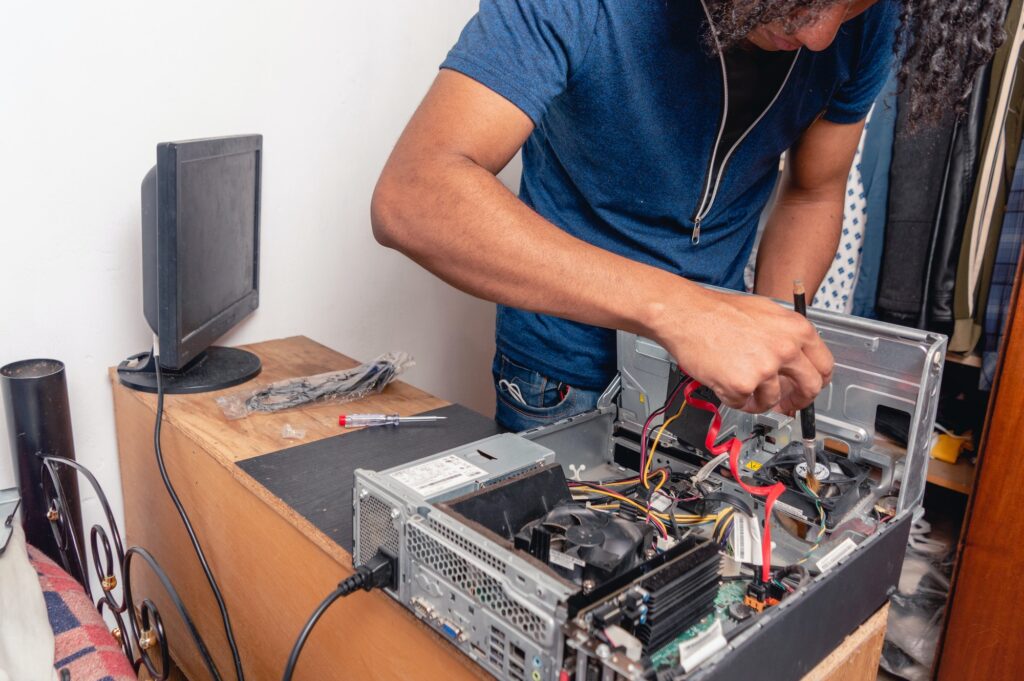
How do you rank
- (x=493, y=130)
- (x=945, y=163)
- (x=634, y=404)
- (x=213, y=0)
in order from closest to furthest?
1. (x=493, y=130)
2. (x=634, y=404)
3. (x=213, y=0)
4. (x=945, y=163)

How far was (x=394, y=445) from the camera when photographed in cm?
101

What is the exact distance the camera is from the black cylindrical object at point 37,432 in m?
1.06

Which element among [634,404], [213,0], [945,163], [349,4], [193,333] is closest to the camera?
[634,404]

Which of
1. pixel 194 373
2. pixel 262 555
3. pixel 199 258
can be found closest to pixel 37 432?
Result: pixel 194 373

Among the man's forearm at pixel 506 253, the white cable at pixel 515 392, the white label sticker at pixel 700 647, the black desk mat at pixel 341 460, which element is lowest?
the black desk mat at pixel 341 460

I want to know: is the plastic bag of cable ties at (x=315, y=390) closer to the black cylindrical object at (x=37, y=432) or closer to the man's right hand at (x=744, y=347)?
the black cylindrical object at (x=37, y=432)

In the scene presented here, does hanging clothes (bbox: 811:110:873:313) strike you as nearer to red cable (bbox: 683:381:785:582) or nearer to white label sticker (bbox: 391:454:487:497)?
red cable (bbox: 683:381:785:582)

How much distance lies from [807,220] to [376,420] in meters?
0.75

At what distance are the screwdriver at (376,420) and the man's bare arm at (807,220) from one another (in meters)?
0.57

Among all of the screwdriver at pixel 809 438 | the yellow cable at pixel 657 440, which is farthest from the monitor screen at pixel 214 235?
the screwdriver at pixel 809 438

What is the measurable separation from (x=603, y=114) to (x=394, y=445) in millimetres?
510

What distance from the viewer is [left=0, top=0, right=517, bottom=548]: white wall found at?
1121 mm

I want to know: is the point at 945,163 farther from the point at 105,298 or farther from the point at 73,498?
the point at 73,498

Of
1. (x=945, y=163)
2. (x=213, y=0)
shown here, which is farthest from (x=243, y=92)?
(x=945, y=163)
